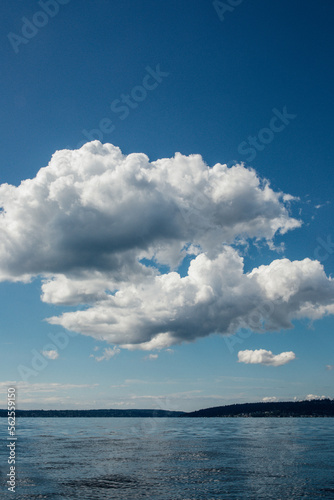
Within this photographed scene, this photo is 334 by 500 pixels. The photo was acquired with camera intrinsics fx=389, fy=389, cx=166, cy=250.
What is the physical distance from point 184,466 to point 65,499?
79.1 feet

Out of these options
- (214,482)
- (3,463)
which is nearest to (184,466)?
(214,482)

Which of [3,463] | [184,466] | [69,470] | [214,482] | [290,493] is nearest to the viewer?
[290,493]

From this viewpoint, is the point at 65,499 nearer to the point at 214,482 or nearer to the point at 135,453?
the point at 214,482

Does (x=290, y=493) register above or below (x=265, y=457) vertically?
above

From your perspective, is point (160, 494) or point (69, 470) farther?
point (69, 470)

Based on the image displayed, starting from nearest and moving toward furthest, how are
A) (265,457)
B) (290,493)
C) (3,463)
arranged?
(290,493) → (3,463) → (265,457)

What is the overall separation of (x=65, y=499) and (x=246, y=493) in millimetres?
17254

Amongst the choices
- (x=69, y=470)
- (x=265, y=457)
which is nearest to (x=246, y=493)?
(x=69, y=470)

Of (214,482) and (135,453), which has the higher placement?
(214,482)

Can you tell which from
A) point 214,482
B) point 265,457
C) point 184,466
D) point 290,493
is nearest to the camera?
point 290,493

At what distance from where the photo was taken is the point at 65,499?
35875 millimetres

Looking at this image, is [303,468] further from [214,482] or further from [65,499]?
[65,499]

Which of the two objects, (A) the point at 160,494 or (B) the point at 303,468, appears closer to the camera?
(A) the point at 160,494

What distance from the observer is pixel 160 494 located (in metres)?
37.8
